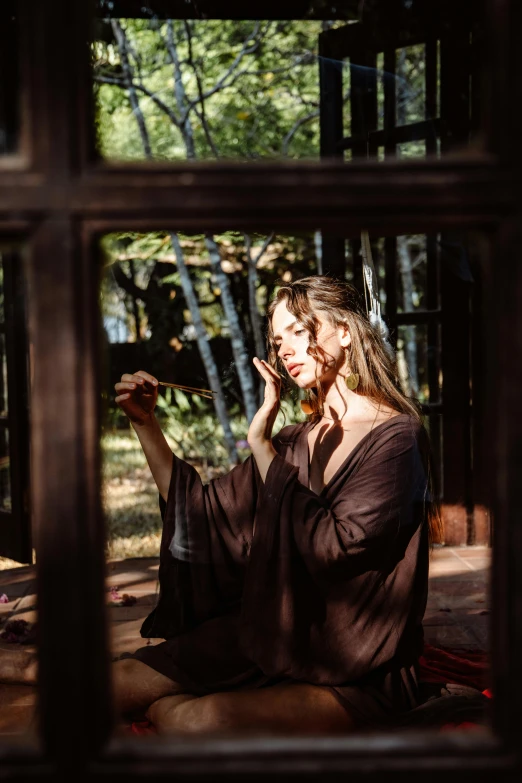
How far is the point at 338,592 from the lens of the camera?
201 cm

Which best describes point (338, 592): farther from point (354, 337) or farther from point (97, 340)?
point (97, 340)

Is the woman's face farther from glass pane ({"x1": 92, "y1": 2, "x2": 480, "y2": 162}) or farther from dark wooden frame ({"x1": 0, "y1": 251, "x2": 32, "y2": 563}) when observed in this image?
dark wooden frame ({"x1": 0, "y1": 251, "x2": 32, "y2": 563})

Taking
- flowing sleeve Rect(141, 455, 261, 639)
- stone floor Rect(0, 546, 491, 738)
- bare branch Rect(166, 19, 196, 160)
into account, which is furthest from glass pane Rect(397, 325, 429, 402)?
flowing sleeve Rect(141, 455, 261, 639)

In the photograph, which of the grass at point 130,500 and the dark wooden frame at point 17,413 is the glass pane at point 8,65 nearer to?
the dark wooden frame at point 17,413

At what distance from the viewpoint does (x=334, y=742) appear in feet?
2.44

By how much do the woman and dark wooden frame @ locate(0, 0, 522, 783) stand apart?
46.1 inches

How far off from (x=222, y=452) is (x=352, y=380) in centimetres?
390

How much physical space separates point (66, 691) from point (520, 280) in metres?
0.58

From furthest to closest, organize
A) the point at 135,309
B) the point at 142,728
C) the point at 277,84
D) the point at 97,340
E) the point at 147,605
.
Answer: the point at 135,309 → the point at 277,84 → the point at 147,605 → the point at 142,728 → the point at 97,340

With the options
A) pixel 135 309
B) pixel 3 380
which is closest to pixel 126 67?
pixel 135 309

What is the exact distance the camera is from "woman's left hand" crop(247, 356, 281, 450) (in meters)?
2.00

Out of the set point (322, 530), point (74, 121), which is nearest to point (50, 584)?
point (74, 121)

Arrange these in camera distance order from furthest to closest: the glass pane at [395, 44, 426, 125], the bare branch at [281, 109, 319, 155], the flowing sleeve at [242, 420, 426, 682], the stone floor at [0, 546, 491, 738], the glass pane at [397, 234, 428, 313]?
the glass pane at [397, 234, 428, 313] → the bare branch at [281, 109, 319, 155] → the glass pane at [395, 44, 426, 125] → the stone floor at [0, 546, 491, 738] → the flowing sleeve at [242, 420, 426, 682]

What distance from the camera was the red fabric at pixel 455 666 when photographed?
2373 millimetres
